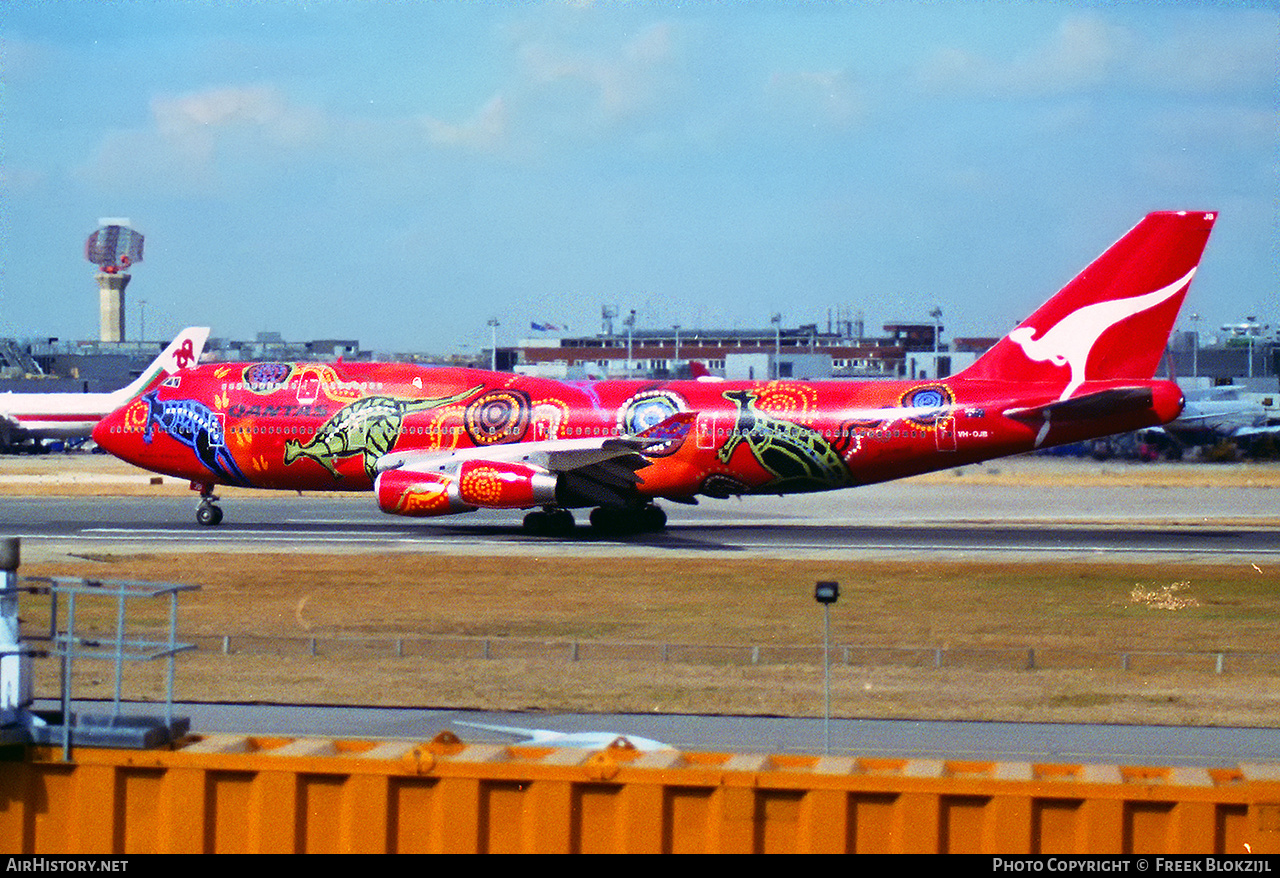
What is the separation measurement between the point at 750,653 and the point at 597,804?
49.6 feet

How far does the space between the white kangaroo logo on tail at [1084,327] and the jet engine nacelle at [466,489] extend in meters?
15.3

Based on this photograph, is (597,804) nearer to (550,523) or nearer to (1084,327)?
(550,523)

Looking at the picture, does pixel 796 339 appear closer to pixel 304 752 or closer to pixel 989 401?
pixel 989 401

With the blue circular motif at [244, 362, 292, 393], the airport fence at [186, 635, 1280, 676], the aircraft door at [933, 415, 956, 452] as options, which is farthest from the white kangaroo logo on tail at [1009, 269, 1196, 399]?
the blue circular motif at [244, 362, 292, 393]

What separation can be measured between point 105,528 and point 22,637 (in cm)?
3800

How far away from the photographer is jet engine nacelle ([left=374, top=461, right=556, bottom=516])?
140 ft

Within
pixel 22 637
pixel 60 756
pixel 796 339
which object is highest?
pixel 796 339

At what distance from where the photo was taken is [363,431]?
149 feet

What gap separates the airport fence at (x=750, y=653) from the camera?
2530 centimetres

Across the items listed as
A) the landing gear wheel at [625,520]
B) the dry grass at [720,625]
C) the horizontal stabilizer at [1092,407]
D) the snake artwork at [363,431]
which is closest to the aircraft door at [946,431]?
the horizontal stabilizer at [1092,407]

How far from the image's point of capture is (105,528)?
159 ft

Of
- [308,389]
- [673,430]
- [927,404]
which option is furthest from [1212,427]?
[308,389]

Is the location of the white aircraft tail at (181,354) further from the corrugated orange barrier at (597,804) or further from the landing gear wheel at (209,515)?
the corrugated orange barrier at (597,804)
